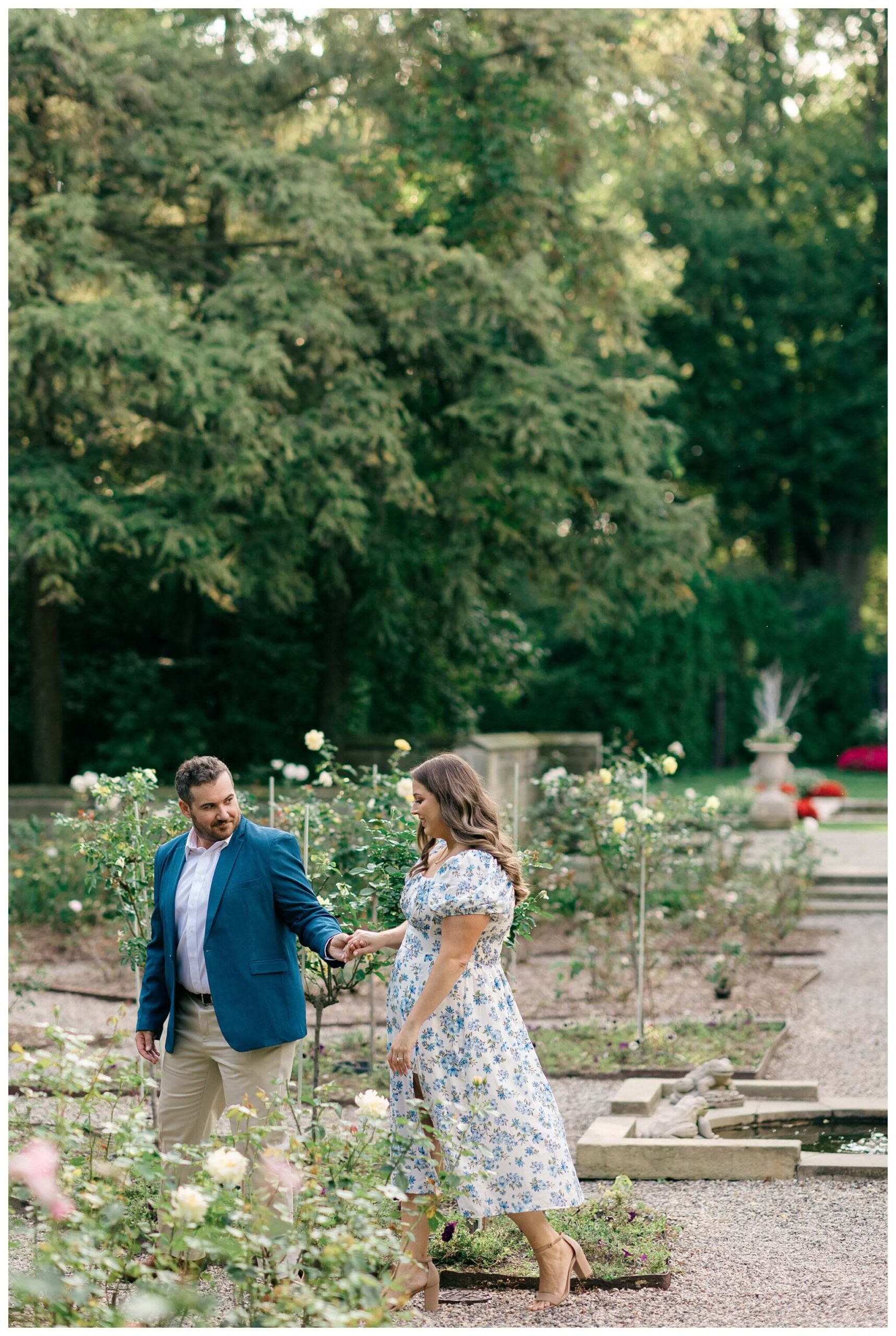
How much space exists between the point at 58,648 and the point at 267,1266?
33.7 ft

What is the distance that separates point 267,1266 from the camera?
287 centimetres

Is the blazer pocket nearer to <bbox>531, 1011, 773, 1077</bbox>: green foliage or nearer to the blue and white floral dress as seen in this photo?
the blue and white floral dress

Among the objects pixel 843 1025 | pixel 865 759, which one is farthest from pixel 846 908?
pixel 865 759

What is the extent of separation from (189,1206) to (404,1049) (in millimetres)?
981

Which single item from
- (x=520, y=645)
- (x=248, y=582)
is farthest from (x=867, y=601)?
(x=248, y=582)

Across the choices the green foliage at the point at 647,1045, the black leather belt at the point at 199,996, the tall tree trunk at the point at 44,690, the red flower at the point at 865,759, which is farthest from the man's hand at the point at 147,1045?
the red flower at the point at 865,759

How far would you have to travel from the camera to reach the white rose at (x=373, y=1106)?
2951 millimetres

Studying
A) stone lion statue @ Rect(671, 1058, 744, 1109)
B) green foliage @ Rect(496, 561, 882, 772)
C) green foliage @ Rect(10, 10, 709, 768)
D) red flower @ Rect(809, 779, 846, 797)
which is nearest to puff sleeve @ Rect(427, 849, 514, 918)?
stone lion statue @ Rect(671, 1058, 744, 1109)

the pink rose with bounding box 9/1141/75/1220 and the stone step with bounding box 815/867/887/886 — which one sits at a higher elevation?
the pink rose with bounding box 9/1141/75/1220

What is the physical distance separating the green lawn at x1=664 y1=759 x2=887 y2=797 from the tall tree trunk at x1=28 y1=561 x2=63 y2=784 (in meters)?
9.23

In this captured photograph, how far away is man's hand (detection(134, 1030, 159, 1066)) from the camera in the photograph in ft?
12.3

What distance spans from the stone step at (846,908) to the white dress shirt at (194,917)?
915 cm

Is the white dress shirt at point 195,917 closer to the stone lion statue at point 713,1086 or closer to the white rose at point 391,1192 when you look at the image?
the white rose at point 391,1192

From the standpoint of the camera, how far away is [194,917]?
3633 millimetres
